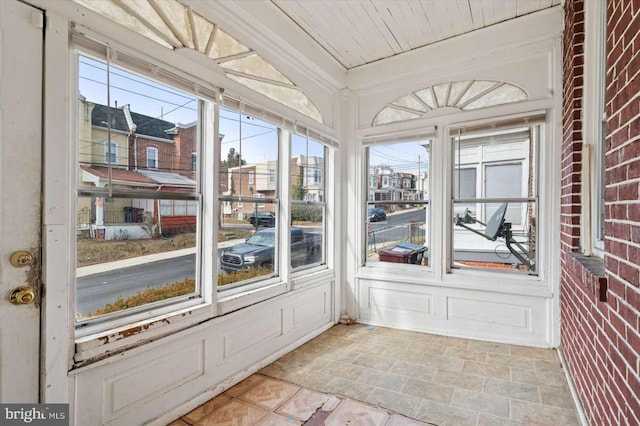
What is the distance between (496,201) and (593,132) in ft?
4.13

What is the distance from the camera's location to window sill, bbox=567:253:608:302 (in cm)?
151

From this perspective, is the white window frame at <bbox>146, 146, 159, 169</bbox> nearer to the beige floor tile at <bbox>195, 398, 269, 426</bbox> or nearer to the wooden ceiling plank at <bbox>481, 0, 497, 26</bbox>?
the beige floor tile at <bbox>195, 398, 269, 426</bbox>

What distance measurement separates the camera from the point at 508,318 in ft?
10.7

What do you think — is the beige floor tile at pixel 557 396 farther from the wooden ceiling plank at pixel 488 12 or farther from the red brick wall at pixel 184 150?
the wooden ceiling plank at pixel 488 12

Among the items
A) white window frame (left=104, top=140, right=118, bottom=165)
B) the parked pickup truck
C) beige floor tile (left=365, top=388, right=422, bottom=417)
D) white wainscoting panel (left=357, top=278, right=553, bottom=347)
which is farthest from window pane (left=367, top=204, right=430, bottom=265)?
white window frame (left=104, top=140, right=118, bottom=165)

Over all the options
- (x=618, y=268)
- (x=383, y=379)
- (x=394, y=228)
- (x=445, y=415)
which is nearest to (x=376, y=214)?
(x=394, y=228)

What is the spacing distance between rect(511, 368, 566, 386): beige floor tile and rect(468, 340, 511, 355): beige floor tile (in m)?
0.37

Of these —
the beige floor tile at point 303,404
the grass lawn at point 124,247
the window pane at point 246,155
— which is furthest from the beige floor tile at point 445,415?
the window pane at point 246,155

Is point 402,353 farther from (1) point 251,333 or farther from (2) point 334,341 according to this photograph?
(1) point 251,333

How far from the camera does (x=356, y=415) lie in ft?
7.04

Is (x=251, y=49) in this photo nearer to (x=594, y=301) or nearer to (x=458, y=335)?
(x=594, y=301)

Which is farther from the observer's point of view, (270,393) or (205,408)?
(270,393)

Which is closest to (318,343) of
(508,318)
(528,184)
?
(508,318)

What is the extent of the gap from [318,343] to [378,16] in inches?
127
